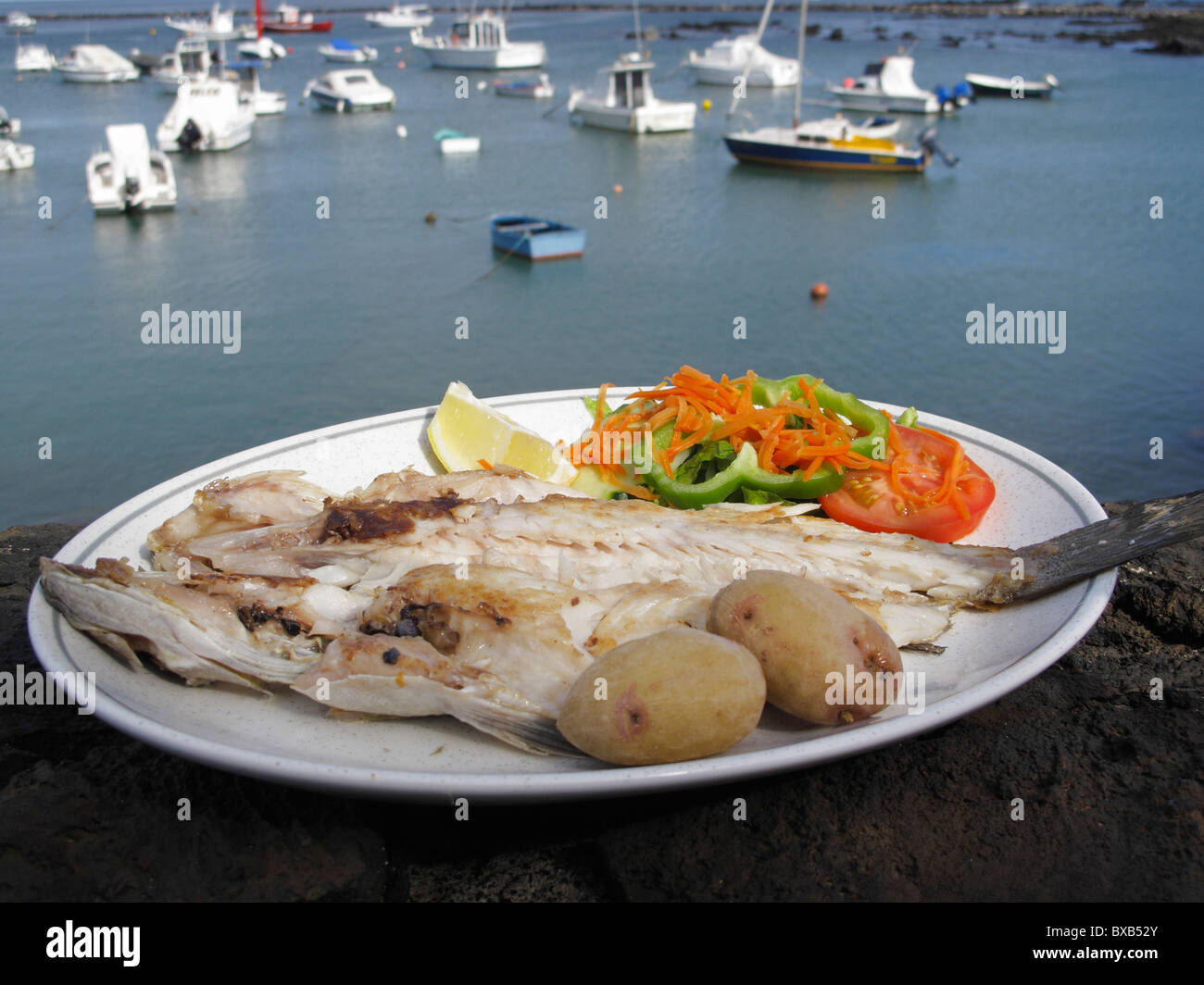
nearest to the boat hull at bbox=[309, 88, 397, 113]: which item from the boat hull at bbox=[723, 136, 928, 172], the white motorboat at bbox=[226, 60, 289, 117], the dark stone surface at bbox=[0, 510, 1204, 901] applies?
the white motorboat at bbox=[226, 60, 289, 117]

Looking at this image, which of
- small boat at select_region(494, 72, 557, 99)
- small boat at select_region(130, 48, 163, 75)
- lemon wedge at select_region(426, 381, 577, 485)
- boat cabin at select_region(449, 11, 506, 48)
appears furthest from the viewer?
small boat at select_region(130, 48, 163, 75)

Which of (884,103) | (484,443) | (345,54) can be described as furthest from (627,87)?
(345,54)

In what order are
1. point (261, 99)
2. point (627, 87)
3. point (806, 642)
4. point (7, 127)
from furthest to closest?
1. point (261, 99)
2. point (627, 87)
3. point (7, 127)
4. point (806, 642)

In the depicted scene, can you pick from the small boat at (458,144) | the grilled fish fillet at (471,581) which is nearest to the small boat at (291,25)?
the small boat at (458,144)

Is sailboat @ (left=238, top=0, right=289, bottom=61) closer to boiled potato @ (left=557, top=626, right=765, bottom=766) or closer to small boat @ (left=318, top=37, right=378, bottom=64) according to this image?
small boat @ (left=318, top=37, right=378, bottom=64)

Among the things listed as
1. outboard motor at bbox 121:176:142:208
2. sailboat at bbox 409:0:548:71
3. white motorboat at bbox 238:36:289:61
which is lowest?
outboard motor at bbox 121:176:142:208

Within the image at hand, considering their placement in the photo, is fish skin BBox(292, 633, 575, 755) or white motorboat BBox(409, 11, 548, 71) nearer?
fish skin BBox(292, 633, 575, 755)

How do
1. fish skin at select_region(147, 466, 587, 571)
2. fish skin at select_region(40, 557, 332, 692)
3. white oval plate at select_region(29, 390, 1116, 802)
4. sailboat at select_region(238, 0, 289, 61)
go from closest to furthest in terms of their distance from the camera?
white oval plate at select_region(29, 390, 1116, 802) → fish skin at select_region(40, 557, 332, 692) → fish skin at select_region(147, 466, 587, 571) → sailboat at select_region(238, 0, 289, 61)

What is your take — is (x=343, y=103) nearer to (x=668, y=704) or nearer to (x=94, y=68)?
(x=94, y=68)
